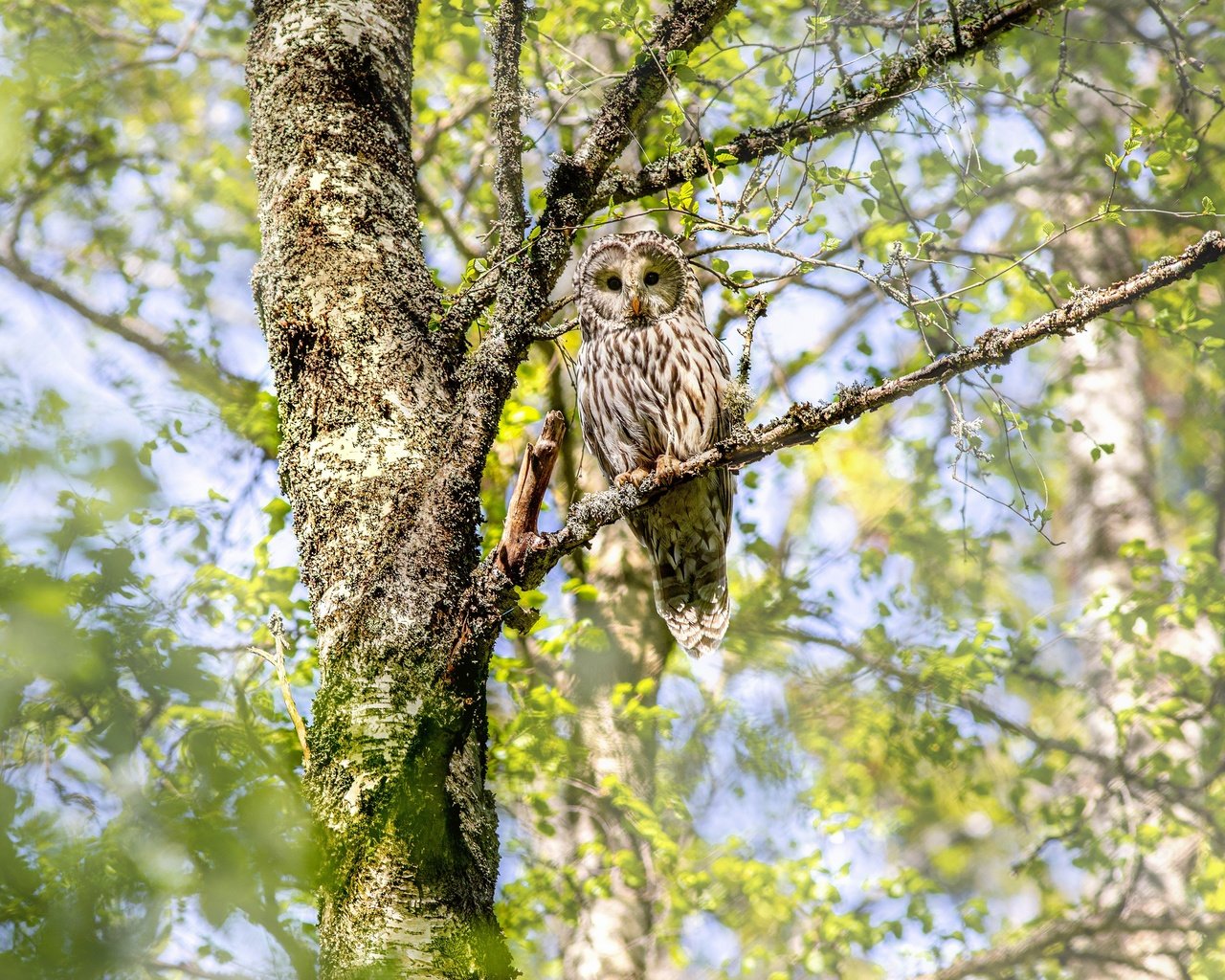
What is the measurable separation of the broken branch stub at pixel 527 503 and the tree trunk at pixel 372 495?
103mm

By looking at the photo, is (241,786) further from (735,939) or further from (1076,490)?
(1076,490)

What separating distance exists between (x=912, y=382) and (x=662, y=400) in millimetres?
1879

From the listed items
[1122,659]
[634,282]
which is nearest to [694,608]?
[634,282]

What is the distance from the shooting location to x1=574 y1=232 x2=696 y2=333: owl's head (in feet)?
14.3

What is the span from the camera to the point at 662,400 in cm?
409

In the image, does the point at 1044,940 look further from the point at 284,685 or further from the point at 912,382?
the point at 284,685

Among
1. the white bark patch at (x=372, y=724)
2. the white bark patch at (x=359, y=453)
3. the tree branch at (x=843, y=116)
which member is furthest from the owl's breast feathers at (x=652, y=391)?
the white bark patch at (x=372, y=724)

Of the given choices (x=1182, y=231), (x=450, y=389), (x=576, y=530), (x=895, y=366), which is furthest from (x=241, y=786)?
(x=1182, y=231)

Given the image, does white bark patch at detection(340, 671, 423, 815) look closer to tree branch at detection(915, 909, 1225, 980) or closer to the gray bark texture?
the gray bark texture

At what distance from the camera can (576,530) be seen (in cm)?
229

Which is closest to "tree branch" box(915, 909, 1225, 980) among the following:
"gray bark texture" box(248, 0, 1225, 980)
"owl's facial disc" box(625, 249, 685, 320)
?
"owl's facial disc" box(625, 249, 685, 320)

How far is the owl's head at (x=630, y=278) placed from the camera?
4.35 meters

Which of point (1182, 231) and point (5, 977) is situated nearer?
point (5, 977)

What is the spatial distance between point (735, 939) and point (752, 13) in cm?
600
